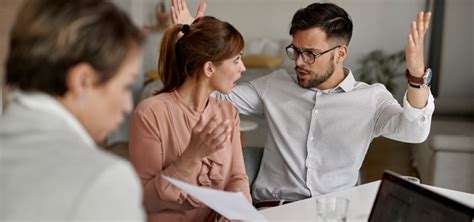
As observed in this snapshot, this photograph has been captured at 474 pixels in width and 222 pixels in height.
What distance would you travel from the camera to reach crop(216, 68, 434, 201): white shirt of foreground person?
2.13m

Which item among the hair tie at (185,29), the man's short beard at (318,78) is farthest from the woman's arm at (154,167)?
the man's short beard at (318,78)

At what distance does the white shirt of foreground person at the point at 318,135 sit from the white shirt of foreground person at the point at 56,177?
54.0 inches

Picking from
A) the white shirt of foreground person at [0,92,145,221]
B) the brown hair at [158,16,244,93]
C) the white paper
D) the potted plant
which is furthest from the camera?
the potted plant

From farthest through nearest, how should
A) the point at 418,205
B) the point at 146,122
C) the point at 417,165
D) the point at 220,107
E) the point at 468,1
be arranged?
the point at 468,1
the point at 417,165
the point at 220,107
the point at 146,122
the point at 418,205

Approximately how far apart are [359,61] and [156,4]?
6.22 ft

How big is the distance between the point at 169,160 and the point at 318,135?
2.04 ft

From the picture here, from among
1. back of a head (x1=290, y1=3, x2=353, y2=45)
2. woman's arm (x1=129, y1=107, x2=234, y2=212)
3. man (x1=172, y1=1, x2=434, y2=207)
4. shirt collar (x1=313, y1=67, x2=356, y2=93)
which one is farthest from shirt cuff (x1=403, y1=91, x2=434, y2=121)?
woman's arm (x1=129, y1=107, x2=234, y2=212)

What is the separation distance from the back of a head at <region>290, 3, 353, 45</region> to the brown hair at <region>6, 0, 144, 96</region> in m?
1.34

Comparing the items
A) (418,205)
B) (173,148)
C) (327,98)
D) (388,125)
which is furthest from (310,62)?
(418,205)

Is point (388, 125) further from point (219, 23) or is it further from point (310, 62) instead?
point (219, 23)

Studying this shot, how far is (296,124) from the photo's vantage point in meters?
2.16

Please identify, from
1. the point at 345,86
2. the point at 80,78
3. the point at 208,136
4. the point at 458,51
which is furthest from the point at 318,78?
the point at 458,51

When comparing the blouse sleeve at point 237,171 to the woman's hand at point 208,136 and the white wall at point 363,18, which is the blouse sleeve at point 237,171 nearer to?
the woman's hand at point 208,136

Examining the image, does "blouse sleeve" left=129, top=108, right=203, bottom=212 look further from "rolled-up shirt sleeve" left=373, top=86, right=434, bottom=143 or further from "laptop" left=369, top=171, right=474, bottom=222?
"rolled-up shirt sleeve" left=373, top=86, right=434, bottom=143
